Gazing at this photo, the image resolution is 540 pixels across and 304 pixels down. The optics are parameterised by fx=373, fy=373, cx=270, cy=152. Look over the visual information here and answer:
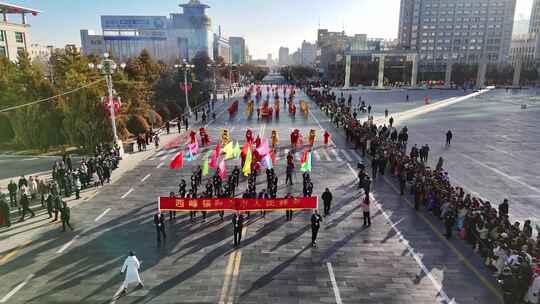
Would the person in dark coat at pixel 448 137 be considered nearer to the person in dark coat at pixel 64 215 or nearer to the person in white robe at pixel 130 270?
the person in white robe at pixel 130 270

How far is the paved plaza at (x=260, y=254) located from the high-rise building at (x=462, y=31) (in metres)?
144

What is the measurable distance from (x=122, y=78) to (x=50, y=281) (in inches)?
1263

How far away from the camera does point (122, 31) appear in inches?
6826

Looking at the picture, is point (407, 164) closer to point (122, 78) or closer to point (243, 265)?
point (243, 265)

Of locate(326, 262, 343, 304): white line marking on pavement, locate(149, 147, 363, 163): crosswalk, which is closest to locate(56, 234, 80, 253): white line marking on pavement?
locate(326, 262, 343, 304): white line marking on pavement

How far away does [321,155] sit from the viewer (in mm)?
27594

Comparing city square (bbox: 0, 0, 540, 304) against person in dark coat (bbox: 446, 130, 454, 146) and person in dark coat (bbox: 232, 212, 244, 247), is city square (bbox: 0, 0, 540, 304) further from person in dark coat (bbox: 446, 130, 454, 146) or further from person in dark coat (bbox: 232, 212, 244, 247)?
person in dark coat (bbox: 446, 130, 454, 146)

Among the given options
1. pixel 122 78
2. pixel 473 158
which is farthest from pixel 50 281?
pixel 122 78

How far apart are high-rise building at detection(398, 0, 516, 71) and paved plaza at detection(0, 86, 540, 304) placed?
472ft

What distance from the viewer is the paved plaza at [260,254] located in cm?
1068

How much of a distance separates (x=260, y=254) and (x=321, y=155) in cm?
1563

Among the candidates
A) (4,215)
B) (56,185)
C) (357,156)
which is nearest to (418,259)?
(357,156)

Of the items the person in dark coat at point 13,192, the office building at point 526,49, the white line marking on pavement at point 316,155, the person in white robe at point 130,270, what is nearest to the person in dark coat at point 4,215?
the person in dark coat at point 13,192

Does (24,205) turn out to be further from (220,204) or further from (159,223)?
(220,204)
